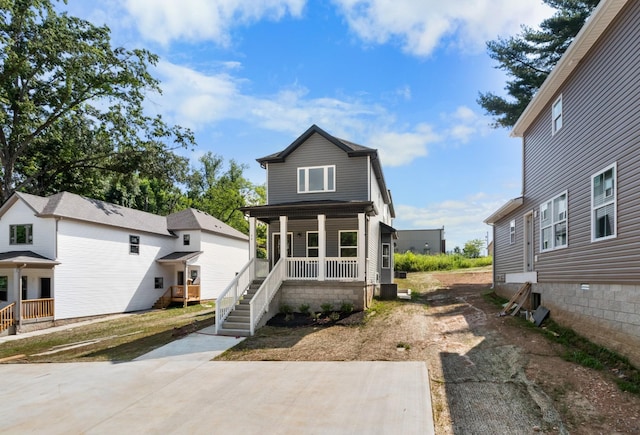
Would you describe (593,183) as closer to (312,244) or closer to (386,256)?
(312,244)

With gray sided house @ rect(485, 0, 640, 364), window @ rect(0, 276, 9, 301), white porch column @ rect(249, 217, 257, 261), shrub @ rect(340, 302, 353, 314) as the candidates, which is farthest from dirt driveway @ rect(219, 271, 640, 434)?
window @ rect(0, 276, 9, 301)

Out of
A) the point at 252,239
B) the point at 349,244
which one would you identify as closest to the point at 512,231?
the point at 349,244

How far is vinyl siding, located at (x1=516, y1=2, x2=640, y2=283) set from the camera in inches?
278

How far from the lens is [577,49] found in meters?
8.81

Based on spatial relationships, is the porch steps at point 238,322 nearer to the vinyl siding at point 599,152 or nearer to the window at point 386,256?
the vinyl siding at point 599,152

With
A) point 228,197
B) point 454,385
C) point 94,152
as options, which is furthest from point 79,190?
point 454,385

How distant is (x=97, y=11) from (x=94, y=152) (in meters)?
9.11

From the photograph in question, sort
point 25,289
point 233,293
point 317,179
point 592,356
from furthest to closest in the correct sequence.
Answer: point 25,289
point 317,179
point 233,293
point 592,356

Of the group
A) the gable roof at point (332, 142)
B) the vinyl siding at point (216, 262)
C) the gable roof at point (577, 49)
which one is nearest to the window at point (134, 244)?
the vinyl siding at point (216, 262)

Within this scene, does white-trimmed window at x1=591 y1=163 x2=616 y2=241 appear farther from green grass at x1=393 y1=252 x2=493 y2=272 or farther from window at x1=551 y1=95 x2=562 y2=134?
green grass at x1=393 y1=252 x2=493 y2=272

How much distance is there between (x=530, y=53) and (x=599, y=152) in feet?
48.7

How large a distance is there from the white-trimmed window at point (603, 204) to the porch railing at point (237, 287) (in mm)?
10054

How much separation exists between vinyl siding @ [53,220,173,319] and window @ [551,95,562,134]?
2112 centimetres

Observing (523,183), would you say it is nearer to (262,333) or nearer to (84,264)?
(262,333)
